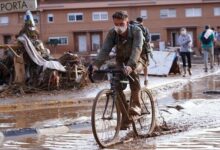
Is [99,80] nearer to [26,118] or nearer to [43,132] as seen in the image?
[26,118]

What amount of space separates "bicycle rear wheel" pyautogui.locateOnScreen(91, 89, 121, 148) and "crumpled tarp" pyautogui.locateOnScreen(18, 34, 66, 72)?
737 cm

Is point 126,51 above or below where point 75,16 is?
below

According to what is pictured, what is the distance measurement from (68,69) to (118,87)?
779 centimetres

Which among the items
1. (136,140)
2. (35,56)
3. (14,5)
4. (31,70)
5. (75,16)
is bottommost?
(136,140)

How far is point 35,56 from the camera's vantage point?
50.8ft

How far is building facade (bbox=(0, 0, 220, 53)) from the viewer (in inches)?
2283

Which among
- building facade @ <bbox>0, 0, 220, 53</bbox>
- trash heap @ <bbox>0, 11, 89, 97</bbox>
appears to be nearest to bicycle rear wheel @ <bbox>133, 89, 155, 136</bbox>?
trash heap @ <bbox>0, 11, 89, 97</bbox>

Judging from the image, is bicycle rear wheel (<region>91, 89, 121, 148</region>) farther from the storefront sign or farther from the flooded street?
the storefront sign

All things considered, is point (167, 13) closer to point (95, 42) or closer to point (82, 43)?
point (95, 42)

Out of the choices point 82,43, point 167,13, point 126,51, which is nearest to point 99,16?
point 82,43

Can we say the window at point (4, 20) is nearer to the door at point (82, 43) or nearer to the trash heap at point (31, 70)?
the door at point (82, 43)

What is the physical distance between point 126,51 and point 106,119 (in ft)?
3.32

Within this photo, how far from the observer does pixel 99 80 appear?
17656 millimetres

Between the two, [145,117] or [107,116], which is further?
[145,117]
